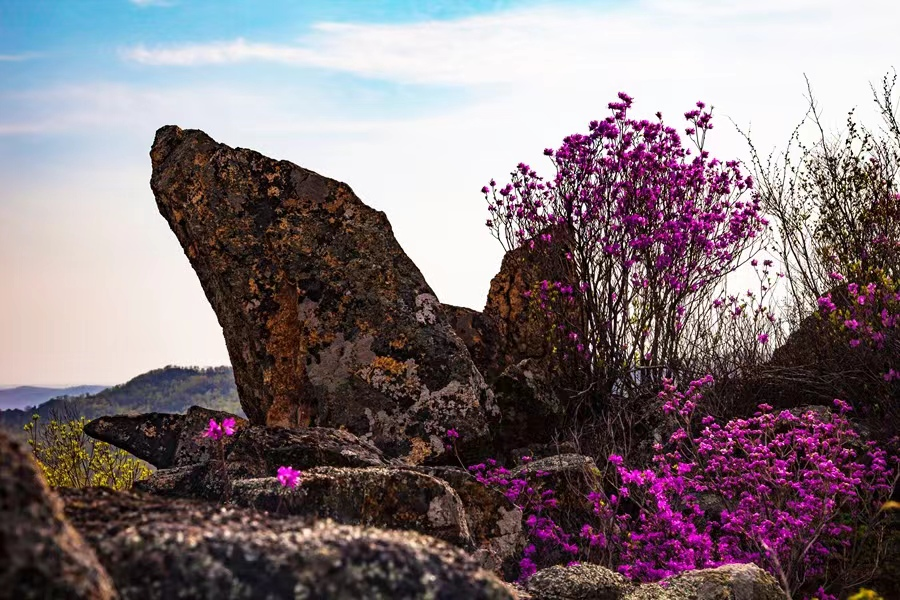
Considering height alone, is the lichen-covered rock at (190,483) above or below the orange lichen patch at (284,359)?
below

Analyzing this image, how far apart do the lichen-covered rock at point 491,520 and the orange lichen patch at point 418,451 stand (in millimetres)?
1207

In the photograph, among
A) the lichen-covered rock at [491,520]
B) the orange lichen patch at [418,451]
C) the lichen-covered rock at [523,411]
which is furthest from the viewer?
the lichen-covered rock at [523,411]

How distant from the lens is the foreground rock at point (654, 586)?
15.5ft

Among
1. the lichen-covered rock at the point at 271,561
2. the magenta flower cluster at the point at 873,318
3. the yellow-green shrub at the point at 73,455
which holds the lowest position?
the yellow-green shrub at the point at 73,455

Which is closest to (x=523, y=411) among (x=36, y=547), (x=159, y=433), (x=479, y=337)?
(x=479, y=337)

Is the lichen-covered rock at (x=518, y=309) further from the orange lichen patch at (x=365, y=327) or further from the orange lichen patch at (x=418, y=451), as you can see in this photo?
the orange lichen patch at (x=418, y=451)

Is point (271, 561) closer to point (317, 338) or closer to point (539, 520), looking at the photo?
point (539, 520)

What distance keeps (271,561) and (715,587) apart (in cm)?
347

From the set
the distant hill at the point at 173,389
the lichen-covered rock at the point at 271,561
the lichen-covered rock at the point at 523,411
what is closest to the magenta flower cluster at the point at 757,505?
the lichen-covered rock at the point at 523,411

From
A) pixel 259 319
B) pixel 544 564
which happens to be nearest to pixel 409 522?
pixel 544 564

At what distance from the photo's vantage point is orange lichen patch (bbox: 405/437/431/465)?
788 cm

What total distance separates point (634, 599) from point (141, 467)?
765cm

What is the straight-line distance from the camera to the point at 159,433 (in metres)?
7.98

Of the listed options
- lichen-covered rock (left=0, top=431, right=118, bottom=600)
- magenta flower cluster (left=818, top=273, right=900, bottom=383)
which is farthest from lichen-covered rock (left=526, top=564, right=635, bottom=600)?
magenta flower cluster (left=818, top=273, right=900, bottom=383)
